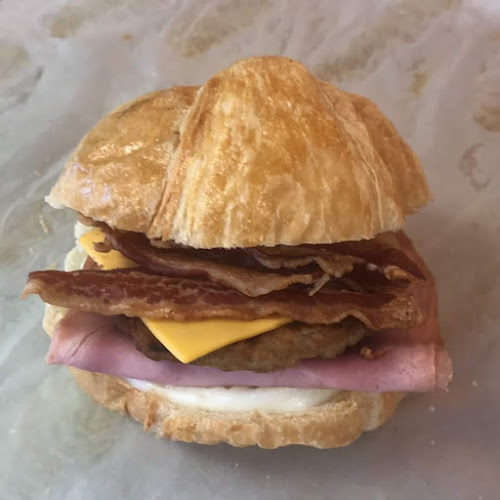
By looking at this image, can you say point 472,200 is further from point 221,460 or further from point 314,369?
point 221,460

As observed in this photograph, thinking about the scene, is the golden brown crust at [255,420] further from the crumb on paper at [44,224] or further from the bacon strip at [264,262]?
the crumb on paper at [44,224]

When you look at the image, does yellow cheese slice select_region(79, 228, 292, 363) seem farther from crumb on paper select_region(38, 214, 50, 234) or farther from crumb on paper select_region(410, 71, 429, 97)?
crumb on paper select_region(410, 71, 429, 97)

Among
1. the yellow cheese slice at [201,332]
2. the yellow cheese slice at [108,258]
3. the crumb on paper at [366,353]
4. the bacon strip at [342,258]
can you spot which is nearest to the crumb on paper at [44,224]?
the yellow cheese slice at [108,258]

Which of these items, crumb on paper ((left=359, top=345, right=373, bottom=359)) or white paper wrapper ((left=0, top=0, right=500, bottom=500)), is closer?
crumb on paper ((left=359, top=345, right=373, bottom=359))

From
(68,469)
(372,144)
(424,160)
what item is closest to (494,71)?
(424,160)

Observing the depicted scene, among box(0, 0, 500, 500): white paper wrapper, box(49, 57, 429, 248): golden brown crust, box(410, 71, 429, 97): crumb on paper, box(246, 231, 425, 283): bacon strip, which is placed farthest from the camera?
box(410, 71, 429, 97): crumb on paper

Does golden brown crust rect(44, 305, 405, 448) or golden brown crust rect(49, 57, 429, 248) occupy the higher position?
golden brown crust rect(49, 57, 429, 248)

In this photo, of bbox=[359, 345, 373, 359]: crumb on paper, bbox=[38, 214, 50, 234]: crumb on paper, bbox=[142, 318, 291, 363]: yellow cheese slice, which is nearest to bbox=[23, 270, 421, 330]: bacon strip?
bbox=[142, 318, 291, 363]: yellow cheese slice
